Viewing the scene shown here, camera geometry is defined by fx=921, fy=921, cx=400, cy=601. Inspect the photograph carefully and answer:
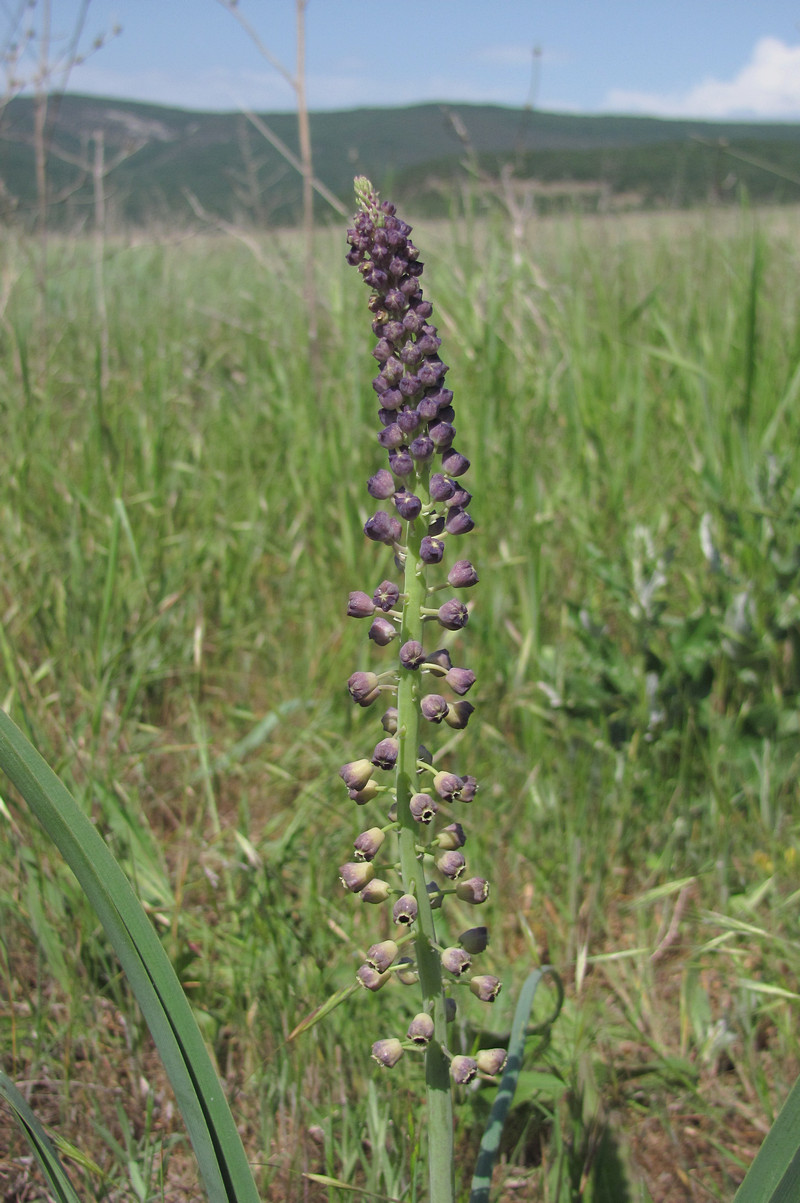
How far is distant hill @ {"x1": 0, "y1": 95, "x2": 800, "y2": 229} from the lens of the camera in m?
4.83

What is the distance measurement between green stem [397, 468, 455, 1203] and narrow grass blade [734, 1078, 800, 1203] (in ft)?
1.14

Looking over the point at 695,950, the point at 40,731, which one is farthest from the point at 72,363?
the point at 695,950

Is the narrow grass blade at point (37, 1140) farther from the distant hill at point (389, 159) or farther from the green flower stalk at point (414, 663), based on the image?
the distant hill at point (389, 159)

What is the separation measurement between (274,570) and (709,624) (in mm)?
1775

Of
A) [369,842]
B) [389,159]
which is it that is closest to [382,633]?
[369,842]

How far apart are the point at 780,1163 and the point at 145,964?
0.69 meters

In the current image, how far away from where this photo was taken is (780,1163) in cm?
93

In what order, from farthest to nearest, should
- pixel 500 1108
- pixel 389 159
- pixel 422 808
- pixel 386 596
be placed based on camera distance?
pixel 389 159, pixel 500 1108, pixel 386 596, pixel 422 808

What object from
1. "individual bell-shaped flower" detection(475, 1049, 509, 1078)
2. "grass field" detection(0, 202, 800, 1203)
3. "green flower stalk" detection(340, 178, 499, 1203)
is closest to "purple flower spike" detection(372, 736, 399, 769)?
"green flower stalk" detection(340, 178, 499, 1203)

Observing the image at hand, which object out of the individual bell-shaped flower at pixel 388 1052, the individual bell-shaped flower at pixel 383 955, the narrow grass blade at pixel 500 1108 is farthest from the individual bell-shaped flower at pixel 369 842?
the narrow grass blade at pixel 500 1108

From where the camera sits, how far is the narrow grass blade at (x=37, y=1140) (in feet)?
3.32

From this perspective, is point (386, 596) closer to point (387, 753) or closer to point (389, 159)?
point (387, 753)

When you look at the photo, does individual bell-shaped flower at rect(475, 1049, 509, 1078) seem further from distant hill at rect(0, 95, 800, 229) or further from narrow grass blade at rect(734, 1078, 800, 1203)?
distant hill at rect(0, 95, 800, 229)

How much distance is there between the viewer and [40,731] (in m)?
2.30
